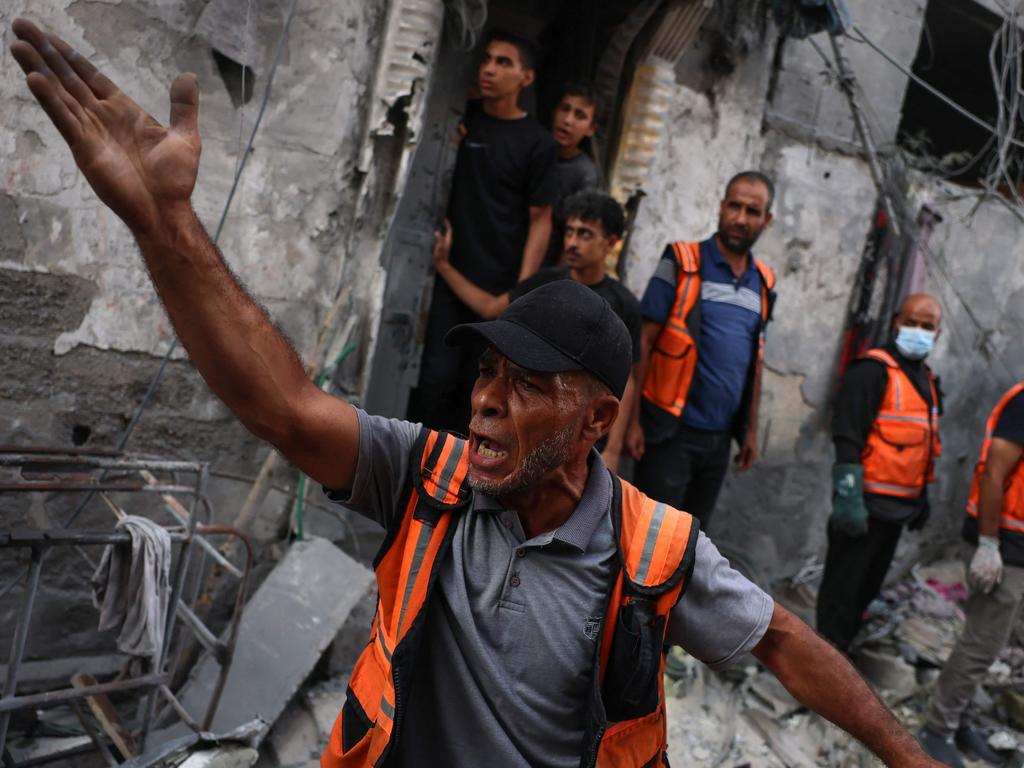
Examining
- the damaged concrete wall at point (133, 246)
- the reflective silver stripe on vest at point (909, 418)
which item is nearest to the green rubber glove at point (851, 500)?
the reflective silver stripe on vest at point (909, 418)

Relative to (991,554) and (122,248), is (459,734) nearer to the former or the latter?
(122,248)

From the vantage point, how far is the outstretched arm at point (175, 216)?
119cm

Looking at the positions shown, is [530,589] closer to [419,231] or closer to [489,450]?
[489,450]

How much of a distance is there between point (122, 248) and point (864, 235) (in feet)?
15.3

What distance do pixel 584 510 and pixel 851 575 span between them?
129 inches

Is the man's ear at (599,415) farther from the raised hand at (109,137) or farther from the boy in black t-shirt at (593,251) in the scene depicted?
the boy in black t-shirt at (593,251)

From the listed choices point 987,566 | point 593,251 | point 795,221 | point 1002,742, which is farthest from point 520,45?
point 1002,742

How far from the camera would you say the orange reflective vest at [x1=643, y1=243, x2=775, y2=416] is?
12.6 feet

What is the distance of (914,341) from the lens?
14.2 ft

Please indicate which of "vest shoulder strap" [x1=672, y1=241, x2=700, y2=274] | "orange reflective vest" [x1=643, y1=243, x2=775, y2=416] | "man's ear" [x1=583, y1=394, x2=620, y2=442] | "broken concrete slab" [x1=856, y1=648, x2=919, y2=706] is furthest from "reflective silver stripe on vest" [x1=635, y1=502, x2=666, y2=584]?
"broken concrete slab" [x1=856, y1=648, x2=919, y2=706]

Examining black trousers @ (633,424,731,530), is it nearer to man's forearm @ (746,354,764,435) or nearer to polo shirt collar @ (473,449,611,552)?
man's forearm @ (746,354,764,435)

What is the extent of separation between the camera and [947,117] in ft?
29.1

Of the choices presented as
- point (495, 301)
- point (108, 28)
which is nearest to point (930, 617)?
point (495, 301)

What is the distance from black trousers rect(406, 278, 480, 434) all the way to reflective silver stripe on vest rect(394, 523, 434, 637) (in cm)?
235
